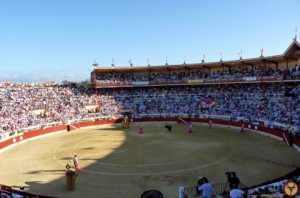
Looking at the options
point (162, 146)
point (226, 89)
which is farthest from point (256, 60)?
point (162, 146)

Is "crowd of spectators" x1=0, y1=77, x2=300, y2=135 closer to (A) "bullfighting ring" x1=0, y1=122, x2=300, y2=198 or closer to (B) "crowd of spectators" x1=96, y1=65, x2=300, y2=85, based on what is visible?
(B) "crowd of spectators" x1=96, y1=65, x2=300, y2=85

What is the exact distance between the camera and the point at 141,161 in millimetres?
21625

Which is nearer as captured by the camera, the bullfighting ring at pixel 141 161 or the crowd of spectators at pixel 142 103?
the bullfighting ring at pixel 141 161

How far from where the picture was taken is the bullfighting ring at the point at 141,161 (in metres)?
16.7

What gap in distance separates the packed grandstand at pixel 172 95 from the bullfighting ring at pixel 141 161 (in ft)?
17.8

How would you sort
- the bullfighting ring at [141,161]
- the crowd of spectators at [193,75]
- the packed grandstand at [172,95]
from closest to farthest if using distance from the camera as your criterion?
the bullfighting ring at [141,161]
the packed grandstand at [172,95]
the crowd of spectators at [193,75]

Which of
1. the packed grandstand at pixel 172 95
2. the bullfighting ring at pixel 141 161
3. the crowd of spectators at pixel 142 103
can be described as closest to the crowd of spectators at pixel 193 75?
the packed grandstand at pixel 172 95

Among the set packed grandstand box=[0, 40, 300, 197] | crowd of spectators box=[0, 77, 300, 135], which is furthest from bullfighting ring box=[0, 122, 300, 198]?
crowd of spectators box=[0, 77, 300, 135]

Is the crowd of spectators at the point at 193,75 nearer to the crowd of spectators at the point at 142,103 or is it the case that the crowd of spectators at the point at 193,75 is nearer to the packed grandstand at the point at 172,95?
the packed grandstand at the point at 172,95

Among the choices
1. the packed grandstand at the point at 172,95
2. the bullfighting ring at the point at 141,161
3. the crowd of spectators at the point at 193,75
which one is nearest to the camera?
the bullfighting ring at the point at 141,161

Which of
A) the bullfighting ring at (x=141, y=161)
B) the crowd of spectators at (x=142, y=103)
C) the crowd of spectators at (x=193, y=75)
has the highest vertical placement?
the crowd of spectators at (x=193, y=75)

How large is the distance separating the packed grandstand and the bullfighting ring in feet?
17.8

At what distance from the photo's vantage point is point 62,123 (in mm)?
39781

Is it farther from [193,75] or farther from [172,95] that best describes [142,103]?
[193,75]
